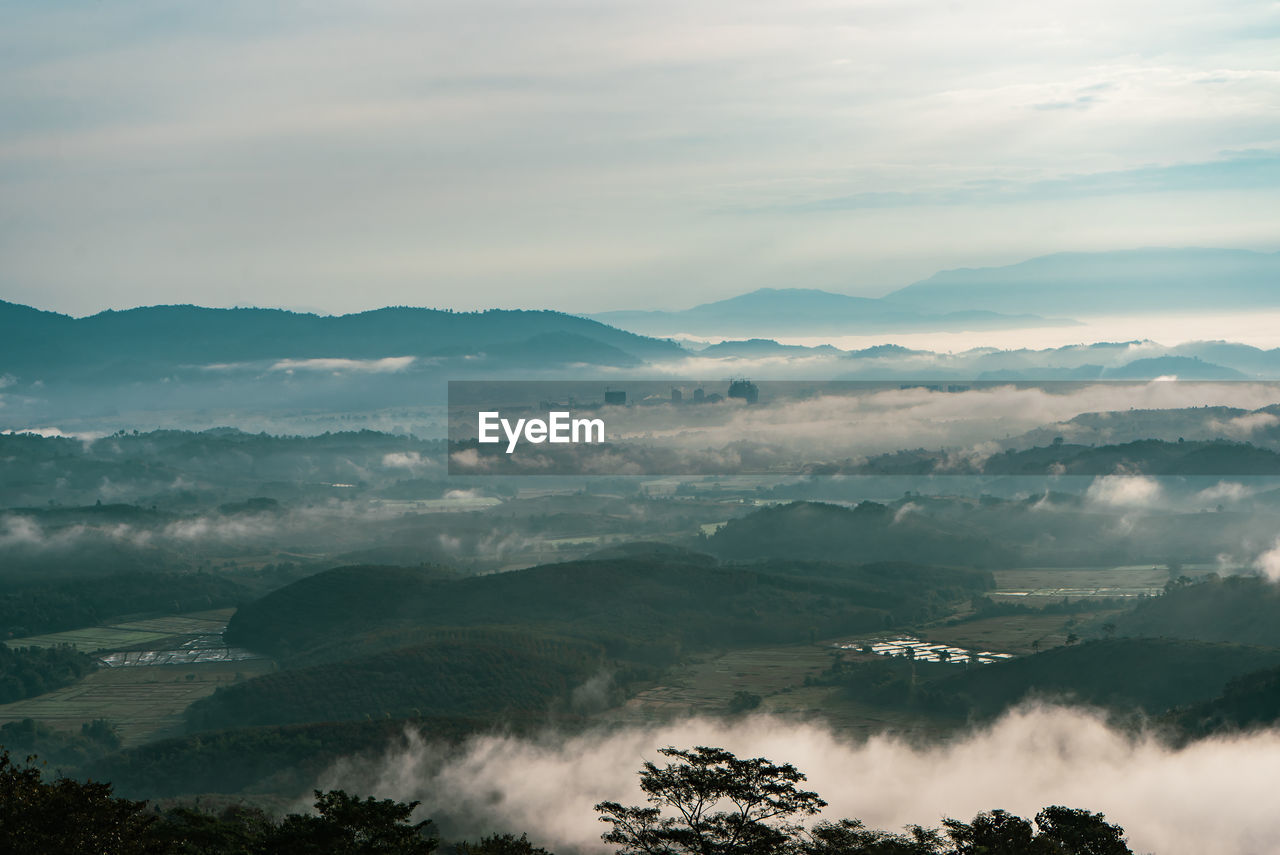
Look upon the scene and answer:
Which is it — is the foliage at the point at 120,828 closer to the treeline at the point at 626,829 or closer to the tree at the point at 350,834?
the tree at the point at 350,834

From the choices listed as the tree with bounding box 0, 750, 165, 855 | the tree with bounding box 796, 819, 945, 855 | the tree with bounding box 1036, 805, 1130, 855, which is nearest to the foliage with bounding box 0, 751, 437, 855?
the tree with bounding box 0, 750, 165, 855

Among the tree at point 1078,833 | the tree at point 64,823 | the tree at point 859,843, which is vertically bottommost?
the tree at point 1078,833

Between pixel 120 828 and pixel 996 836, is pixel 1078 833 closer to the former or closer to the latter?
pixel 996 836

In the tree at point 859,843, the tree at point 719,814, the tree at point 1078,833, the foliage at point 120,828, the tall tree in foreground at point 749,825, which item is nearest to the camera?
the foliage at point 120,828

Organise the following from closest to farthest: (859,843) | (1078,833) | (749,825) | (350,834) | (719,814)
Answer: (350,834) → (749,825) → (719,814) → (859,843) → (1078,833)

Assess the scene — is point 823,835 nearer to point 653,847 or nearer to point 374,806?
point 653,847

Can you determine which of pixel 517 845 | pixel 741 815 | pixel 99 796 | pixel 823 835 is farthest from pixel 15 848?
pixel 823 835

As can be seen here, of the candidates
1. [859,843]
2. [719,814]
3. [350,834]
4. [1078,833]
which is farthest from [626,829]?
[1078,833]

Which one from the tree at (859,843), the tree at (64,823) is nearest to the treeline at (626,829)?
the tree at (64,823)
